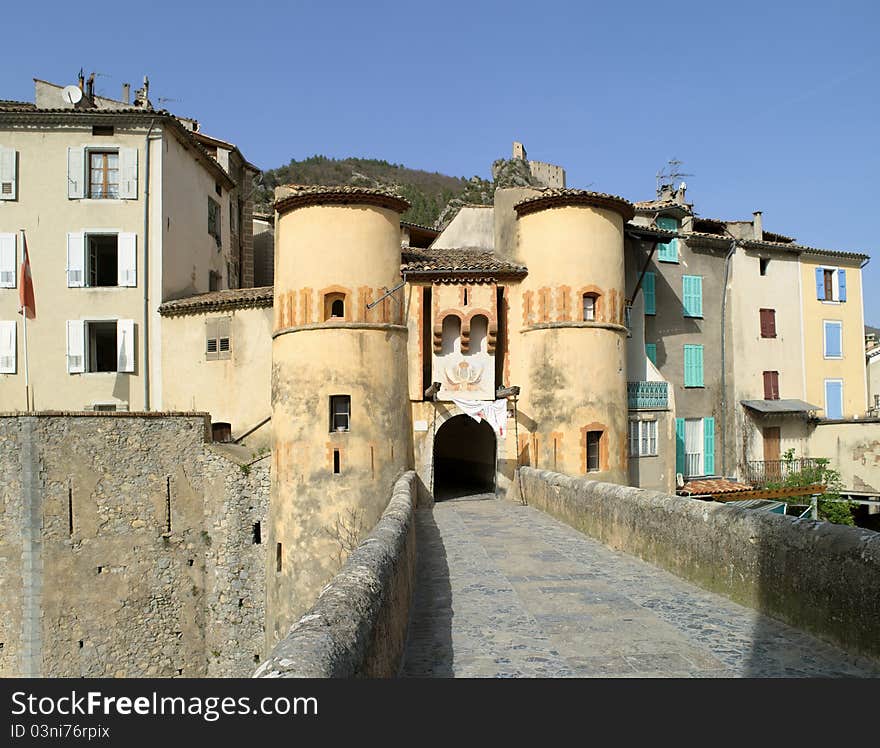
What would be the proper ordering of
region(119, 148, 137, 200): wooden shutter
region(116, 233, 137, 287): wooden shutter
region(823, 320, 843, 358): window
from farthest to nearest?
Result: region(823, 320, 843, 358): window < region(119, 148, 137, 200): wooden shutter < region(116, 233, 137, 287): wooden shutter

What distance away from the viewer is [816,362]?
111 ft

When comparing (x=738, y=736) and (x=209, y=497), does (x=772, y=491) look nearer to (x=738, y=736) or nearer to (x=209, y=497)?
(x=209, y=497)

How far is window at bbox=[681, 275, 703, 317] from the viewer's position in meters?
30.5

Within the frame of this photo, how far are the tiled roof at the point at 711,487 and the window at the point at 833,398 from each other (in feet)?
25.1

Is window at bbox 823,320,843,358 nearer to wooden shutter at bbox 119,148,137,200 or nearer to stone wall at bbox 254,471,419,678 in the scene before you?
wooden shutter at bbox 119,148,137,200

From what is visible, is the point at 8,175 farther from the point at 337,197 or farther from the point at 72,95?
the point at 337,197

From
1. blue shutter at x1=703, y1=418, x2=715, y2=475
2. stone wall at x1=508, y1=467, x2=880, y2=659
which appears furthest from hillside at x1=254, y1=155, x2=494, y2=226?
stone wall at x1=508, y1=467, x2=880, y2=659

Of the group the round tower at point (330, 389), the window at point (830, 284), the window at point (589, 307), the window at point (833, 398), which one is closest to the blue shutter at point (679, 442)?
the window at point (833, 398)

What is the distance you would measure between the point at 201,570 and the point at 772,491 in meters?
20.7

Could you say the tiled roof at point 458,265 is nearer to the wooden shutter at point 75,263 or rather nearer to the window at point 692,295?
the window at point 692,295

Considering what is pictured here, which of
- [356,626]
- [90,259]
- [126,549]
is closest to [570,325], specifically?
[126,549]

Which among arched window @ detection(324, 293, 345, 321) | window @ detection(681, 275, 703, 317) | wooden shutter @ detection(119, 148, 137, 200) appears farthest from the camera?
window @ detection(681, 275, 703, 317)

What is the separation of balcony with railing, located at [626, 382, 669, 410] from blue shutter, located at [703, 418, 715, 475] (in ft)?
15.3

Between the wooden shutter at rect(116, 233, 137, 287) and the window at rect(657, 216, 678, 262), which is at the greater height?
the window at rect(657, 216, 678, 262)
